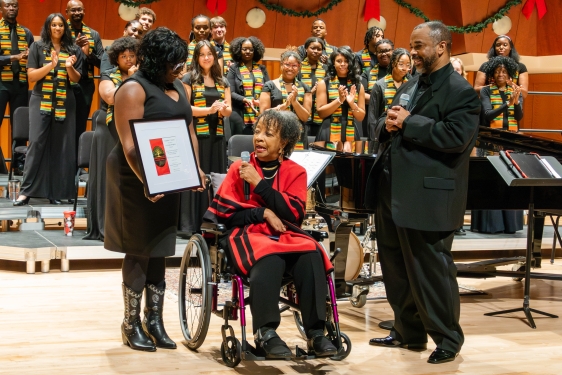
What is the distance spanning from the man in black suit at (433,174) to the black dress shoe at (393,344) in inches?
6.8

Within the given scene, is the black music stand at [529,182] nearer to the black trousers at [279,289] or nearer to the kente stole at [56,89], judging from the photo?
the black trousers at [279,289]

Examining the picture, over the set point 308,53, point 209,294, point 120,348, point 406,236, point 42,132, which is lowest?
point 120,348

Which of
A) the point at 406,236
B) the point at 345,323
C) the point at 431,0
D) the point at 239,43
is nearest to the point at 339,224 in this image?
the point at 345,323

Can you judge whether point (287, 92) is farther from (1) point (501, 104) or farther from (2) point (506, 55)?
(2) point (506, 55)

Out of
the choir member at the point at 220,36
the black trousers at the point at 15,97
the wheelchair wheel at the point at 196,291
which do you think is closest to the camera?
the wheelchair wheel at the point at 196,291

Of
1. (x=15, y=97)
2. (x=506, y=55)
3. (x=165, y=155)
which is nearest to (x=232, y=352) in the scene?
(x=165, y=155)

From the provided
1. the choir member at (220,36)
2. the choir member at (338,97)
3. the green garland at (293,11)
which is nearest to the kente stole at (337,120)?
the choir member at (338,97)

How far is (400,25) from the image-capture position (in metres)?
10.5

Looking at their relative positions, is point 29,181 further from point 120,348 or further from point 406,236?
point 406,236

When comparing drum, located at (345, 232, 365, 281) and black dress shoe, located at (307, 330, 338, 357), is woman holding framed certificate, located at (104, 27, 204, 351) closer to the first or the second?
black dress shoe, located at (307, 330, 338, 357)

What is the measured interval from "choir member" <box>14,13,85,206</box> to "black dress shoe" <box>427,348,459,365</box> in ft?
12.9

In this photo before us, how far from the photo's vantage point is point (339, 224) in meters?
4.20

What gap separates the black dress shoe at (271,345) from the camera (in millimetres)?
2955

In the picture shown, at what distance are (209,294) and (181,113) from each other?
0.78m
